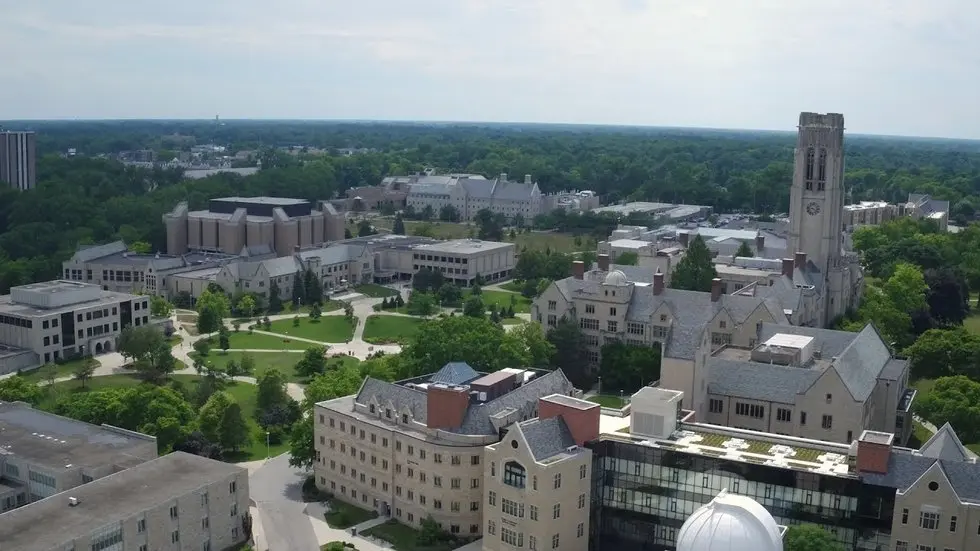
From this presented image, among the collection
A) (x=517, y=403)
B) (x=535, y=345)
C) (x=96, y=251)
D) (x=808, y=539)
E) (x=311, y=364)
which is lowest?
(x=311, y=364)

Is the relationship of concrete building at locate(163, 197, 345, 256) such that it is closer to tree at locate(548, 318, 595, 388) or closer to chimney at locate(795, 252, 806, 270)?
tree at locate(548, 318, 595, 388)

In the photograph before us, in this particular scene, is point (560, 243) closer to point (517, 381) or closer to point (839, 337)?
point (839, 337)

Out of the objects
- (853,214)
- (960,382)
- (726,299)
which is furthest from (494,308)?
(853,214)

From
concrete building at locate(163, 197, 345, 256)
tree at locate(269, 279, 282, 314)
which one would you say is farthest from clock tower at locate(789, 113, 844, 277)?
concrete building at locate(163, 197, 345, 256)

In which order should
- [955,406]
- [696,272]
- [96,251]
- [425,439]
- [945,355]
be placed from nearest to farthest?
[425,439] < [955,406] < [945,355] < [696,272] < [96,251]

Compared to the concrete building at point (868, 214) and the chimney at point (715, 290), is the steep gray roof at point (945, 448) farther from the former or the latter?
the concrete building at point (868, 214)

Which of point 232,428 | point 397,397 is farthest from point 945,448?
point 232,428

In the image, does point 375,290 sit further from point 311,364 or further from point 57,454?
point 57,454
